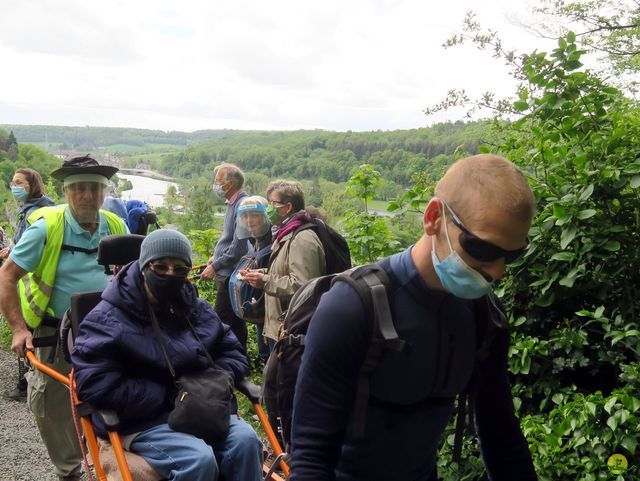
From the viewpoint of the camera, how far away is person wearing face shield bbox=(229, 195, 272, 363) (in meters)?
5.28

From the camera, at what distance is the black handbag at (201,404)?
291 cm

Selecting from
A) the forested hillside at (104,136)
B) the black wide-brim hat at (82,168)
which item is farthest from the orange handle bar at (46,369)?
the forested hillside at (104,136)

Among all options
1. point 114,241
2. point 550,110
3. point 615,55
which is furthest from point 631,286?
point 615,55

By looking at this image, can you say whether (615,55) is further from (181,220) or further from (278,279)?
(181,220)

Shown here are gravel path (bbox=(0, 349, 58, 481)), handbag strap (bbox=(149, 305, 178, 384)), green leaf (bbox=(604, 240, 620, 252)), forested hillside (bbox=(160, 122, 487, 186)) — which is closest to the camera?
handbag strap (bbox=(149, 305, 178, 384))

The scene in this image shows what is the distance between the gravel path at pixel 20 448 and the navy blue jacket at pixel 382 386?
3990mm

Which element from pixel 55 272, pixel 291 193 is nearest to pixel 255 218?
pixel 291 193

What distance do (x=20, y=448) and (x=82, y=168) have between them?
2836 mm

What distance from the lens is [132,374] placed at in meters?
3.04

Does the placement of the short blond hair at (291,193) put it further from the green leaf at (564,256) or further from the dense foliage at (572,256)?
the green leaf at (564,256)

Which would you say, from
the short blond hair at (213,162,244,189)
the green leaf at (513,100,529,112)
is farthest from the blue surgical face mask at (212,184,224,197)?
the green leaf at (513,100,529,112)

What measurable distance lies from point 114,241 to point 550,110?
9.01 ft

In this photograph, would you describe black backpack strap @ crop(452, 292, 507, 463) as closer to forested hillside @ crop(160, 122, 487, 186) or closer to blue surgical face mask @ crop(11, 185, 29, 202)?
forested hillside @ crop(160, 122, 487, 186)

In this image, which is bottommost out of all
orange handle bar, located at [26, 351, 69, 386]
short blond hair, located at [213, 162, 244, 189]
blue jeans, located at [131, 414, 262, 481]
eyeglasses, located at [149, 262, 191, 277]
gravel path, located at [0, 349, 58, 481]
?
gravel path, located at [0, 349, 58, 481]
